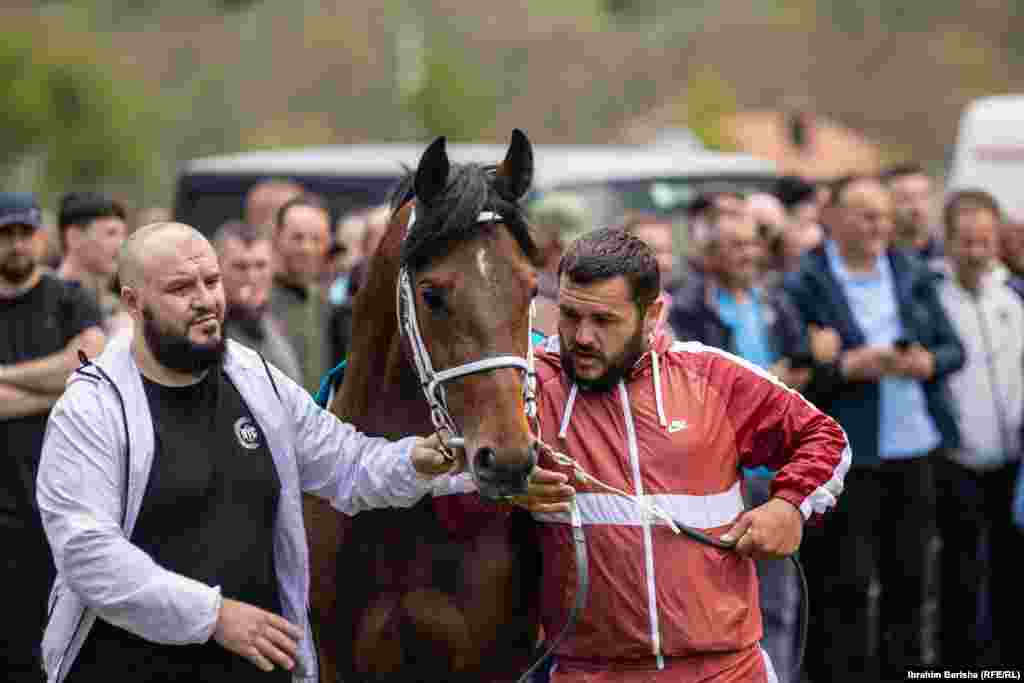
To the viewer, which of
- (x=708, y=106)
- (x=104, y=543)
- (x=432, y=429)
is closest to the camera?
(x=104, y=543)

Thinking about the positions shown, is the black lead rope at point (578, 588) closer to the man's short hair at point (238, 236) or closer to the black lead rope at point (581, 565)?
the black lead rope at point (581, 565)

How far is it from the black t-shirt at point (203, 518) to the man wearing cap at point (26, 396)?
196 cm

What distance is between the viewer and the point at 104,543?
3184 mm

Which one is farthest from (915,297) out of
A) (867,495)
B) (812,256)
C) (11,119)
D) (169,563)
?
(11,119)

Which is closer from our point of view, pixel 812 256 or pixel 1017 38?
pixel 812 256

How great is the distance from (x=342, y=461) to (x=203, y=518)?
456mm

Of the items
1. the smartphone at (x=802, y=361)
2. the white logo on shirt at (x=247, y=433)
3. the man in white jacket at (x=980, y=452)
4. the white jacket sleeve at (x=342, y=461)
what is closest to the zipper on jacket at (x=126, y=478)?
the white logo on shirt at (x=247, y=433)

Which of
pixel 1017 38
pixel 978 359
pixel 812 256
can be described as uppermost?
pixel 1017 38

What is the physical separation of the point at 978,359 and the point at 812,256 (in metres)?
1.03

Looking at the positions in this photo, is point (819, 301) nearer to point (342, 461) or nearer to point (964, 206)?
point (964, 206)

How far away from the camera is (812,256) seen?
7152mm

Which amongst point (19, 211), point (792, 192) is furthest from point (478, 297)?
point (792, 192)

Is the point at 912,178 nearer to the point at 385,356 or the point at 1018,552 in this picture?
the point at 1018,552

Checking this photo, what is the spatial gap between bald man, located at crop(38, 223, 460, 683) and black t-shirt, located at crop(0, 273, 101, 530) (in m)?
2.07
